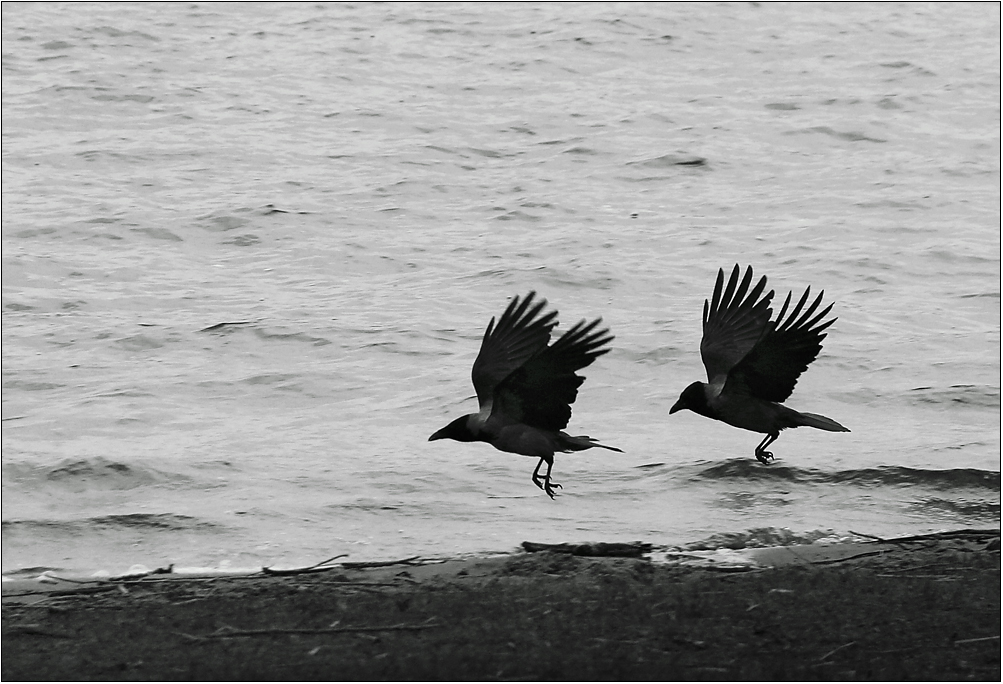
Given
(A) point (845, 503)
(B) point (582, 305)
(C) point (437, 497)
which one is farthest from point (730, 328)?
(B) point (582, 305)

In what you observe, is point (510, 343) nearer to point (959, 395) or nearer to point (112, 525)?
point (112, 525)

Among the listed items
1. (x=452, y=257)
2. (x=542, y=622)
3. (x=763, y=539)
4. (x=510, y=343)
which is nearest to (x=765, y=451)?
(x=763, y=539)

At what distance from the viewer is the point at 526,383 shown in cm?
781

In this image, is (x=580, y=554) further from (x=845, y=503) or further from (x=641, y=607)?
(x=845, y=503)

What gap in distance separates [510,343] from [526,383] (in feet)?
0.80

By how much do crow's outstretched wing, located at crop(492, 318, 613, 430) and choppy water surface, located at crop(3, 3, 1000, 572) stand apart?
671 mm

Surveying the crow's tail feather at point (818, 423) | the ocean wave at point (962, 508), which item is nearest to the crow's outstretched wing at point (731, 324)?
the crow's tail feather at point (818, 423)

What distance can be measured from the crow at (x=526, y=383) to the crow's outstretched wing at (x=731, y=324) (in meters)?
1.34

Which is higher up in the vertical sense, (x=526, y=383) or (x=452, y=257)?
(x=526, y=383)

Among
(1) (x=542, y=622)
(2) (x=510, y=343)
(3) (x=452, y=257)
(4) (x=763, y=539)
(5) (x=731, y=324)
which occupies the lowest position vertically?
(3) (x=452, y=257)

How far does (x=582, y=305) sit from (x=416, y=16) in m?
13.1

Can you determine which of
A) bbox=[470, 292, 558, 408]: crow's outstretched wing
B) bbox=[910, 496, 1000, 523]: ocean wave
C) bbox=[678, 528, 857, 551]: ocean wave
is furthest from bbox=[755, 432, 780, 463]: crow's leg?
bbox=[470, 292, 558, 408]: crow's outstretched wing

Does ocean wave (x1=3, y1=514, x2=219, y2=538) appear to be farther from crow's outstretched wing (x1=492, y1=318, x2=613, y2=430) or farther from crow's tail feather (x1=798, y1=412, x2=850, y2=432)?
crow's tail feather (x1=798, y1=412, x2=850, y2=432)

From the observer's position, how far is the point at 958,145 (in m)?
20.4
